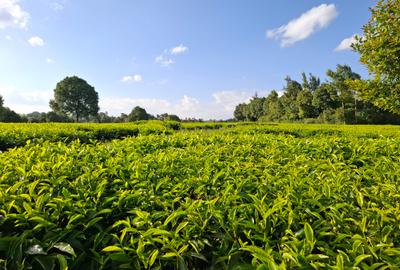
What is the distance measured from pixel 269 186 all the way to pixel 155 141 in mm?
3065

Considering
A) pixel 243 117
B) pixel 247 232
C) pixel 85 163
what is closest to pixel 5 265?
pixel 247 232

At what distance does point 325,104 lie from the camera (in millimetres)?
45000

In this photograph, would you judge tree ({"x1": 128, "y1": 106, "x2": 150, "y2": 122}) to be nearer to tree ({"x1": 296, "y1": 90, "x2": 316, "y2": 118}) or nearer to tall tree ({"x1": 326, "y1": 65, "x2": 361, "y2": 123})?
tree ({"x1": 296, "y1": 90, "x2": 316, "y2": 118})

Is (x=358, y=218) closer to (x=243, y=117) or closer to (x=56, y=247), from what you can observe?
(x=56, y=247)

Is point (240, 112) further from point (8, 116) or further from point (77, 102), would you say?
point (8, 116)

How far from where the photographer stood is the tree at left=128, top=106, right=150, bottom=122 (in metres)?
60.6

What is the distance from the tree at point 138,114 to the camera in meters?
60.6

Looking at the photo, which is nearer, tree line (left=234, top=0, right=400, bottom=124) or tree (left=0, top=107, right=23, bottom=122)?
tree line (left=234, top=0, right=400, bottom=124)

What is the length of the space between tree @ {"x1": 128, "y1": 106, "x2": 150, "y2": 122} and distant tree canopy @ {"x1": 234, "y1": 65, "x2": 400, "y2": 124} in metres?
28.7

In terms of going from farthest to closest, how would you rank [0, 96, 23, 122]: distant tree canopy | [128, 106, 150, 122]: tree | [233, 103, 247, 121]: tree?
[233, 103, 247, 121]: tree
[128, 106, 150, 122]: tree
[0, 96, 23, 122]: distant tree canopy

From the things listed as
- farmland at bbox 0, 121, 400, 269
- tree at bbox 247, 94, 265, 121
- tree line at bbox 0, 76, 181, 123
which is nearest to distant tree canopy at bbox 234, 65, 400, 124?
tree at bbox 247, 94, 265, 121

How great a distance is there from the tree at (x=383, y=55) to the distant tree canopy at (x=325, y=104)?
2865cm

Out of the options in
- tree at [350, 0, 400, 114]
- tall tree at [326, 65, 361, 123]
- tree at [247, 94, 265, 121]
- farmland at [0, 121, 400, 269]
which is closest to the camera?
farmland at [0, 121, 400, 269]

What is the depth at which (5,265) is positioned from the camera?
1275 millimetres
